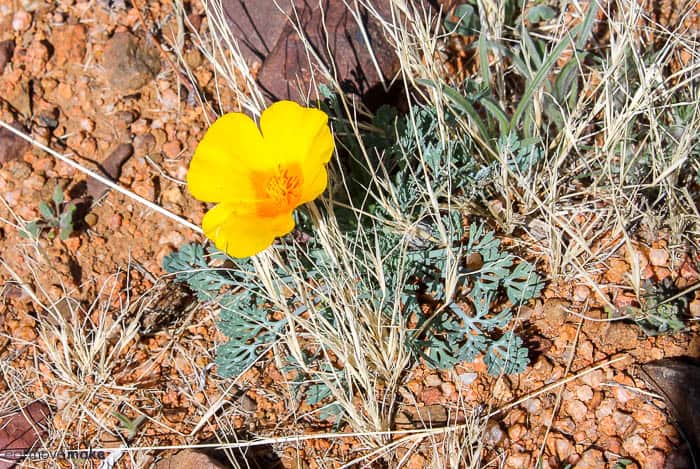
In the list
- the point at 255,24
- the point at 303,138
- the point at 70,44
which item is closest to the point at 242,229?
the point at 303,138

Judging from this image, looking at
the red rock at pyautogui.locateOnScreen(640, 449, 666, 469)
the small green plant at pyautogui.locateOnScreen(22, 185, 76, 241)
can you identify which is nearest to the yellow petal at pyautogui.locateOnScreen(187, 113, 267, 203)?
the small green plant at pyautogui.locateOnScreen(22, 185, 76, 241)

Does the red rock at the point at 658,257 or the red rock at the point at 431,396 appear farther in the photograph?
the red rock at the point at 658,257

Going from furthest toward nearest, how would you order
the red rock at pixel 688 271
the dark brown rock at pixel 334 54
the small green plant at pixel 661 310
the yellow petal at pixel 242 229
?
the dark brown rock at pixel 334 54 → the red rock at pixel 688 271 → the small green plant at pixel 661 310 → the yellow petal at pixel 242 229

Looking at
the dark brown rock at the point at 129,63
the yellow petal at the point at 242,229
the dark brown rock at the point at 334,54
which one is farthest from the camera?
the dark brown rock at the point at 129,63

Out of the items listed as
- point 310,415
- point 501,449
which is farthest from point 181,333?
point 501,449

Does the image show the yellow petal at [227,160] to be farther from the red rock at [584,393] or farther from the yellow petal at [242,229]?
the red rock at [584,393]

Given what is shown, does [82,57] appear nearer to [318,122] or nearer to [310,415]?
[318,122]

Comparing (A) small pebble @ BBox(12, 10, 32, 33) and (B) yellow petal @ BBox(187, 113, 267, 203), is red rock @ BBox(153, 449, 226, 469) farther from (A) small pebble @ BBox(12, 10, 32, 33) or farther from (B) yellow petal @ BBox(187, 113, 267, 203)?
(A) small pebble @ BBox(12, 10, 32, 33)

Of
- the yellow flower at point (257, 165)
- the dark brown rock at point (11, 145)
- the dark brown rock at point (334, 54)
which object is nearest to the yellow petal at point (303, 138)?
the yellow flower at point (257, 165)

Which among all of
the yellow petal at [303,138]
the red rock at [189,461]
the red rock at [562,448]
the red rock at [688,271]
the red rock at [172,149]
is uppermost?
the yellow petal at [303,138]
